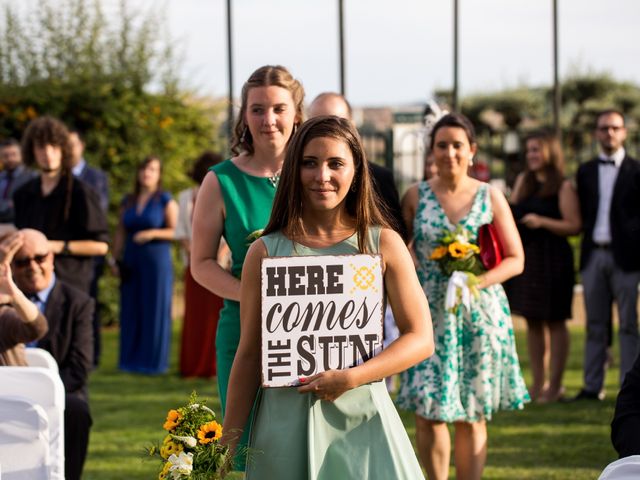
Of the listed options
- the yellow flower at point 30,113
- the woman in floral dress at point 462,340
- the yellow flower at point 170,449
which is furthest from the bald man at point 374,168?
the yellow flower at point 30,113

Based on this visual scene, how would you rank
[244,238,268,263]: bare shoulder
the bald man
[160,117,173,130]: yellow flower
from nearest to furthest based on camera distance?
1. [244,238,268,263]: bare shoulder
2. the bald man
3. [160,117,173,130]: yellow flower

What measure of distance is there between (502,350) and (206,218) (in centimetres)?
210

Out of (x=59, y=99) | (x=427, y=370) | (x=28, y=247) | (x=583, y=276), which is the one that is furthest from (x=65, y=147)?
(x=59, y=99)

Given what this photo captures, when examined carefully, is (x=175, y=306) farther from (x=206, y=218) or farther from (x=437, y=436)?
(x=206, y=218)

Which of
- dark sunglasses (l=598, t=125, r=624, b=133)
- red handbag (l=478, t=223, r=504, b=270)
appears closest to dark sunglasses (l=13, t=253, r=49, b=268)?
red handbag (l=478, t=223, r=504, b=270)

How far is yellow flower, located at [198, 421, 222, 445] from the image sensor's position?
358 cm

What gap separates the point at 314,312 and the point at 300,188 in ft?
1.25

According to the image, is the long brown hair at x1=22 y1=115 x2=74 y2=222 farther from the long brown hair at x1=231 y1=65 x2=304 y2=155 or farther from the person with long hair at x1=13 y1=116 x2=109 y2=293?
the long brown hair at x1=231 y1=65 x2=304 y2=155

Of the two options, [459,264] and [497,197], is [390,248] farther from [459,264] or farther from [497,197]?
[497,197]

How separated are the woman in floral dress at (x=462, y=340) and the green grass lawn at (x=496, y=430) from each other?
0.94m

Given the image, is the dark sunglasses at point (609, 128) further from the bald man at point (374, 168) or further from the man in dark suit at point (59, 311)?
the man in dark suit at point (59, 311)

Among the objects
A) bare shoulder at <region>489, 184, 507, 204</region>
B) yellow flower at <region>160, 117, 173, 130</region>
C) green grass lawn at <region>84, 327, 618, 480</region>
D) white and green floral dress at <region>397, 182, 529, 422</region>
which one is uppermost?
yellow flower at <region>160, 117, 173, 130</region>

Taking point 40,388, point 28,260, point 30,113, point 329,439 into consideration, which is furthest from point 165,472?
point 30,113

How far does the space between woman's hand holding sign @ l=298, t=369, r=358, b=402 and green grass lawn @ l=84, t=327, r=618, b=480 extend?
2627mm
